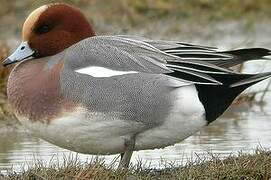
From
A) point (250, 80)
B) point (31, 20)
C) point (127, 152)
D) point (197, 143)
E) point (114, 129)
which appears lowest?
point (197, 143)

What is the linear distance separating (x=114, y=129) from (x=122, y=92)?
9.0 inches

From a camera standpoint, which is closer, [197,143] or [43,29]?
[43,29]

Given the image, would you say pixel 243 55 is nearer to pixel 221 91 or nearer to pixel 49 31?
pixel 221 91

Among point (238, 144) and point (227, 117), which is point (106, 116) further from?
point (227, 117)

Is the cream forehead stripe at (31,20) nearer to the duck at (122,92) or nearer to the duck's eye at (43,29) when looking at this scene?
the duck's eye at (43,29)

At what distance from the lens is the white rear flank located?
5.13 m

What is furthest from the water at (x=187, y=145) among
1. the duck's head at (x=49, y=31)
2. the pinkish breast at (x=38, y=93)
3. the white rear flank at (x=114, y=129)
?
the duck's head at (x=49, y=31)

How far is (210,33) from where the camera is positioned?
425 inches

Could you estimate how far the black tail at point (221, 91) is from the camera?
5.39m

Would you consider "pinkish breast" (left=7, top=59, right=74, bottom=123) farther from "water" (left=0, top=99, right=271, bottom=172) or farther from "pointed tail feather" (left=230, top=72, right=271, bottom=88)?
"pointed tail feather" (left=230, top=72, right=271, bottom=88)

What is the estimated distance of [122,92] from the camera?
522 centimetres

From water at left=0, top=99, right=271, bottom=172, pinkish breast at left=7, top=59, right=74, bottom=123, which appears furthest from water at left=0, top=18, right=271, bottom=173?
pinkish breast at left=7, top=59, right=74, bottom=123

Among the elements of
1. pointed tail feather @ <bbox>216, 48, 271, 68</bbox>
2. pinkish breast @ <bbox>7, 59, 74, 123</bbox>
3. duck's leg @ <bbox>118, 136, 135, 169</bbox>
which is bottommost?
duck's leg @ <bbox>118, 136, 135, 169</bbox>

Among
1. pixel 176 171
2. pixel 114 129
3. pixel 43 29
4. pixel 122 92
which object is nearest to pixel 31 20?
pixel 43 29
